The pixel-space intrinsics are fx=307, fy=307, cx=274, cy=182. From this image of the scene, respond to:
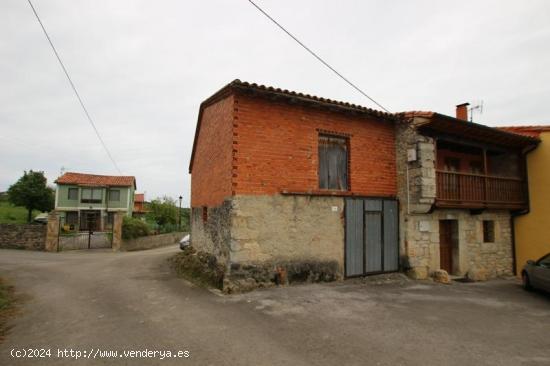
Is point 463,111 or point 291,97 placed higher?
point 463,111

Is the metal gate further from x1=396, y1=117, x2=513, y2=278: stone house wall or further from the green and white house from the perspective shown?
the green and white house

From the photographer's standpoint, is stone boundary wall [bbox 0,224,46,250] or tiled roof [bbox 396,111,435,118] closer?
tiled roof [bbox 396,111,435,118]

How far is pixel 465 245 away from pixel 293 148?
769 centimetres

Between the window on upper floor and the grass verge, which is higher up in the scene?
the window on upper floor

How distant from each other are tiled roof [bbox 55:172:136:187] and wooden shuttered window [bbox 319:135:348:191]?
3135 centimetres

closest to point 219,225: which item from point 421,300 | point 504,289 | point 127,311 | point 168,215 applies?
point 127,311

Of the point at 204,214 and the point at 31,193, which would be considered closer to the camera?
the point at 204,214

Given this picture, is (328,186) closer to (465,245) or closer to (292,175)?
(292,175)

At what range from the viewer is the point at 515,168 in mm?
12844

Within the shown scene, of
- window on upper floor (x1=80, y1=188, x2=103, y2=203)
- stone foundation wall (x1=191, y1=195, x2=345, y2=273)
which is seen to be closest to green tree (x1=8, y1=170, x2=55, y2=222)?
window on upper floor (x1=80, y1=188, x2=103, y2=203)

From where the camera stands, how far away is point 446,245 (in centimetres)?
1138

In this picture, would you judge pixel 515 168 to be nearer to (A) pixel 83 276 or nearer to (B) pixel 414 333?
(B) pixel 414 333

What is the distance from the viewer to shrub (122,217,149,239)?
20297 mm

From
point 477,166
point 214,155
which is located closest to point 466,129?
point 477,166
